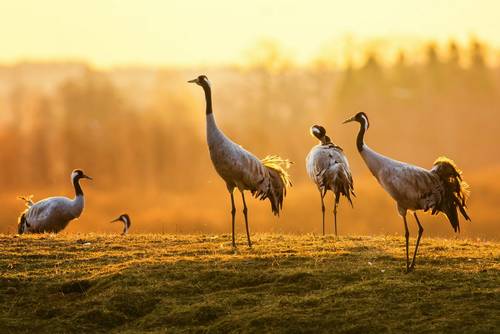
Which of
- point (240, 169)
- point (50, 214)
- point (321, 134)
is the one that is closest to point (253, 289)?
point (240, 169)

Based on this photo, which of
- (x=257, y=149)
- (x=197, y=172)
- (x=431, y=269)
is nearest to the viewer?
(x=431, y=269)

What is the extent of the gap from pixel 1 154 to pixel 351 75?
37146mm

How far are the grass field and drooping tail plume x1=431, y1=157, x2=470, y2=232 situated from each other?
902 millimetres

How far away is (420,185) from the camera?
1647 centimetres

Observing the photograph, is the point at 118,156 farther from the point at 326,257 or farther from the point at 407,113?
the point at 326,257

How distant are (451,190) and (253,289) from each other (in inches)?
157

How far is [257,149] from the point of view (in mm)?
85625

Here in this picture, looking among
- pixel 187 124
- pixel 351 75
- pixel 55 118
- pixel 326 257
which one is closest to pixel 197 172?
pixel 187 124

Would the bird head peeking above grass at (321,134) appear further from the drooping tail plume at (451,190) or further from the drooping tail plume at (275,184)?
the drooping tail plume at (451,190)

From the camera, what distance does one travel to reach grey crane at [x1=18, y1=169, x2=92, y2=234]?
926 inches

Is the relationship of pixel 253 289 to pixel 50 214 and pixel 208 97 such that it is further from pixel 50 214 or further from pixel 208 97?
pixel 50 214

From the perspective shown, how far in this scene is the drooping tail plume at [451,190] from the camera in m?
16.7

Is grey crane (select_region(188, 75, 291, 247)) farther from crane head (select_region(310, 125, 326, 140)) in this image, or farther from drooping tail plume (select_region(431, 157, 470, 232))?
drooping tail plume (select_region(431, 157, 470, 232))

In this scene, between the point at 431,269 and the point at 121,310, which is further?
the point at 431,269
